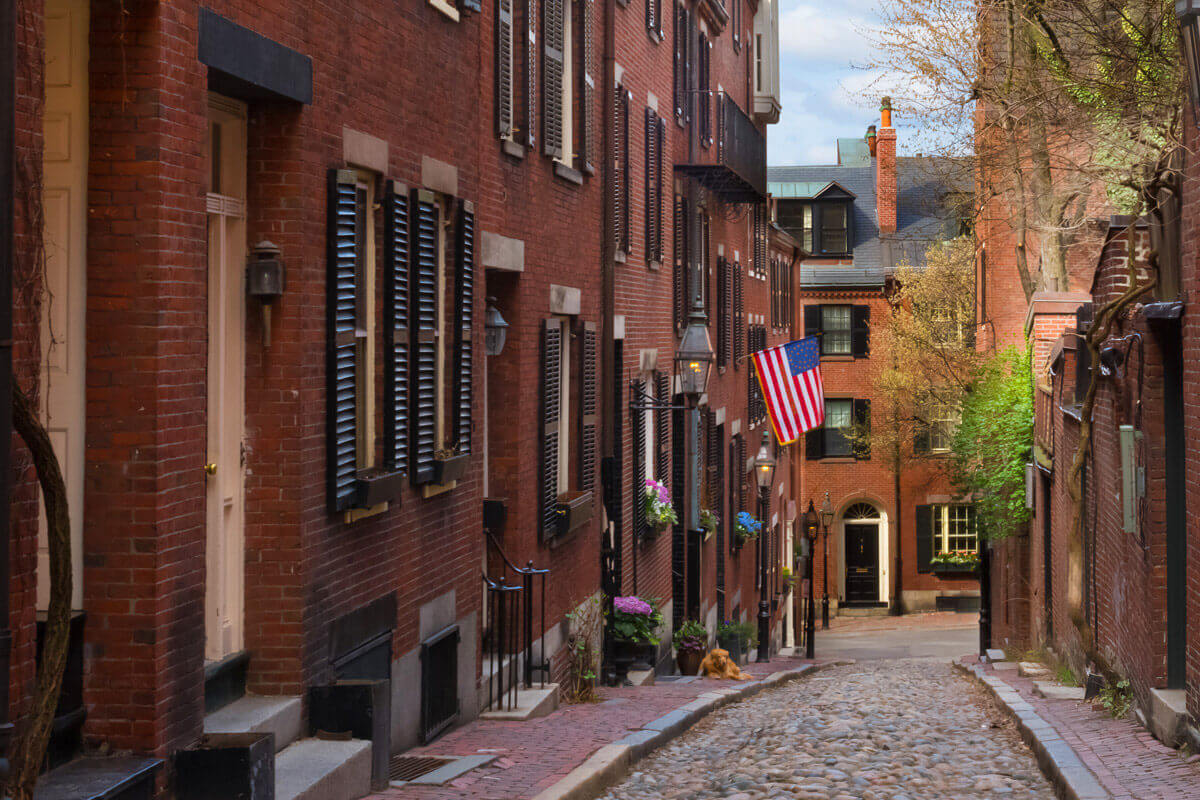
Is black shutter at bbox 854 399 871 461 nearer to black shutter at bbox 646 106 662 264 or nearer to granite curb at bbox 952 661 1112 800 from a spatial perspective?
black shutter at bbox 646 106 662 264

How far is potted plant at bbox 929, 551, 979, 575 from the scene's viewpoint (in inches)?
1745

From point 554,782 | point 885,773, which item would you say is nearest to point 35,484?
point 554,782

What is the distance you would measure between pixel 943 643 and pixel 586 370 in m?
25.1

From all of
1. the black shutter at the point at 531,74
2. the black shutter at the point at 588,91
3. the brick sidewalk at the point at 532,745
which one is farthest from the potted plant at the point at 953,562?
the black shutter at the point at 531,74

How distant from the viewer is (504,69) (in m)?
11.6

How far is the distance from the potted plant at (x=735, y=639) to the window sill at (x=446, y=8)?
16187mm

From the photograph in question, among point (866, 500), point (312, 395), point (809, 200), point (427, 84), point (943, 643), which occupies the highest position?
point (809, 200)

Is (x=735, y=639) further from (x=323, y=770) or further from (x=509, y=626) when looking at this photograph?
(x=323, y=770)

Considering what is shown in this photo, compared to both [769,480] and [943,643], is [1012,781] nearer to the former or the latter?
[769,480]

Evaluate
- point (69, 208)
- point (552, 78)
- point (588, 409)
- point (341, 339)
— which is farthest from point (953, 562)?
point (69, 208)

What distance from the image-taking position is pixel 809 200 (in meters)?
48.7

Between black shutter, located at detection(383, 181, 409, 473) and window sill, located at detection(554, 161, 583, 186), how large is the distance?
4936 mm

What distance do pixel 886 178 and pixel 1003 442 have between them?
1128 inches

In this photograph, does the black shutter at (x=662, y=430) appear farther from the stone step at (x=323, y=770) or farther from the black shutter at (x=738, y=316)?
the stone step at (x=323, y=770)
